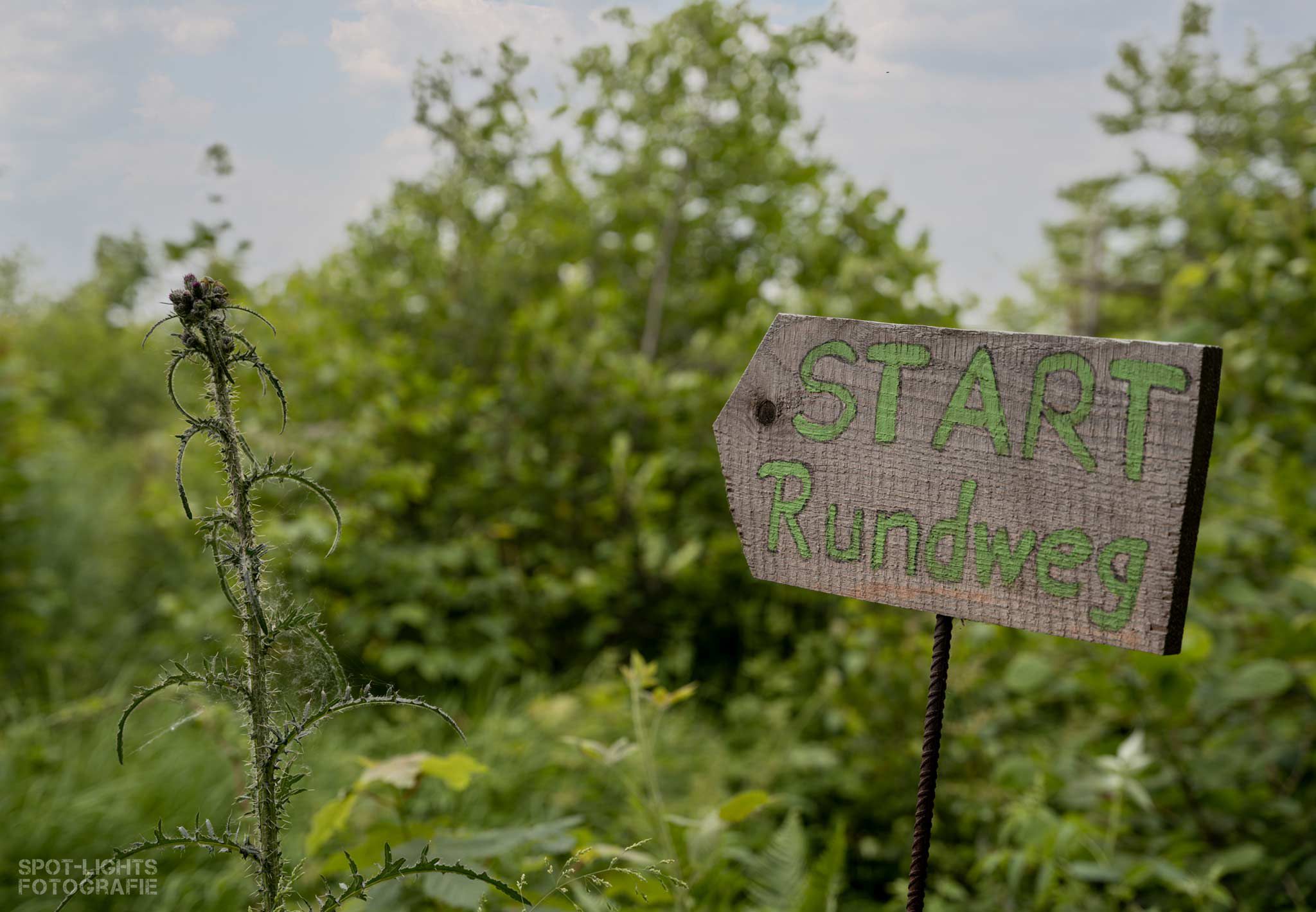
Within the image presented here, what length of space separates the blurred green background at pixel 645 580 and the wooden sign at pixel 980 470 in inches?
30.5

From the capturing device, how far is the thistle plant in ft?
2.82

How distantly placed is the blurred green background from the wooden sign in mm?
776

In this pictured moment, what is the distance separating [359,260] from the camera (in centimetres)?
346

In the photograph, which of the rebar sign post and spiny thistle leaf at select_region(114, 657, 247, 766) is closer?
spiny thistle leaf at select_region(114, 657, 247, 766)

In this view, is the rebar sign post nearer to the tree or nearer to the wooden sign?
the wooden sign

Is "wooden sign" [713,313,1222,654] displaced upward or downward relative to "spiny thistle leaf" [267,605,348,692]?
upward

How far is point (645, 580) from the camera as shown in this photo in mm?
3154

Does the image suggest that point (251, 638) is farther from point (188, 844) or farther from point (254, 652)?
point (188, 844)

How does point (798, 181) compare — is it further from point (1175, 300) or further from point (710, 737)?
point (710, 737)

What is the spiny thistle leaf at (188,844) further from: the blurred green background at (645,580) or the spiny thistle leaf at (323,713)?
the blurred green background at (645,580)

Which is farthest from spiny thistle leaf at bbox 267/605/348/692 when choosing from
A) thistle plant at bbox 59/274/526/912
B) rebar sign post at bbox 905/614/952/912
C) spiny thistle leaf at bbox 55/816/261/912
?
rebar sign post at bbox 905/614/952/912

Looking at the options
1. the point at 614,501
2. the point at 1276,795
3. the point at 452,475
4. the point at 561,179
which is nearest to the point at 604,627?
the point at 614,501

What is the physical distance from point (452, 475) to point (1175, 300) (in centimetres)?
236

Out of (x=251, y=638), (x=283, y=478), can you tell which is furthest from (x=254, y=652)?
(x=283, y=478)
